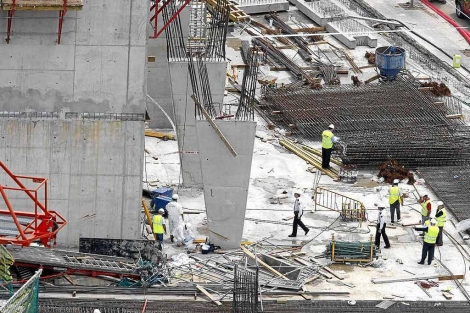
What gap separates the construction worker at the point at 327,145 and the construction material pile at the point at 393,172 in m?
1.55

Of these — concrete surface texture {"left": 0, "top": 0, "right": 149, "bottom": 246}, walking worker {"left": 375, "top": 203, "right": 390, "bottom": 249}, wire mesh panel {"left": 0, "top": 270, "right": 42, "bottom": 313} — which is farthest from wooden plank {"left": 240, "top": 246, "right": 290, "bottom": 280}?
wire mesh panel {"left": 0, "top": 270, "right": 42, "bottom": 313}

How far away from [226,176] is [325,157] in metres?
6.48

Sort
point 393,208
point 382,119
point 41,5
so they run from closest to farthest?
1. point 41,5
2. point 393,208
3. point 382,119

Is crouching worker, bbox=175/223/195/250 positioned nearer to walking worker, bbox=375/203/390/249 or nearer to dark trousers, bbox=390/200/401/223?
walking worker, bbox=375/203/390/249

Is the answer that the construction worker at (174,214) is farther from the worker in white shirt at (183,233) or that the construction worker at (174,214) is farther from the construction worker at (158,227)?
the construction worker at (158,227)

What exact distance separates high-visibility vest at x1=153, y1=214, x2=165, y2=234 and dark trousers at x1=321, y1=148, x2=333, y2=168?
7055 mm

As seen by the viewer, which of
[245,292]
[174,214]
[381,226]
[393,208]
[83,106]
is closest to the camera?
[245,292]

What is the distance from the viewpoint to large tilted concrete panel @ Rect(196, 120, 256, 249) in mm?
39750

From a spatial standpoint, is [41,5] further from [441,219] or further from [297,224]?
[441,219]

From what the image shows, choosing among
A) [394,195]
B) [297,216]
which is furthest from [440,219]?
[297,216]

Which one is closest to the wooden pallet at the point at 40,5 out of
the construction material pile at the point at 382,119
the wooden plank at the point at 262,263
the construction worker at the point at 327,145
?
the wooden plank at the point at 262,263

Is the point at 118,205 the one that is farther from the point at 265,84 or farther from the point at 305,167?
the point at 265,84

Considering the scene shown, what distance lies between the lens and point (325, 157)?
46.0 m

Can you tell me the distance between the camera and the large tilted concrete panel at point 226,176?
39750mm
